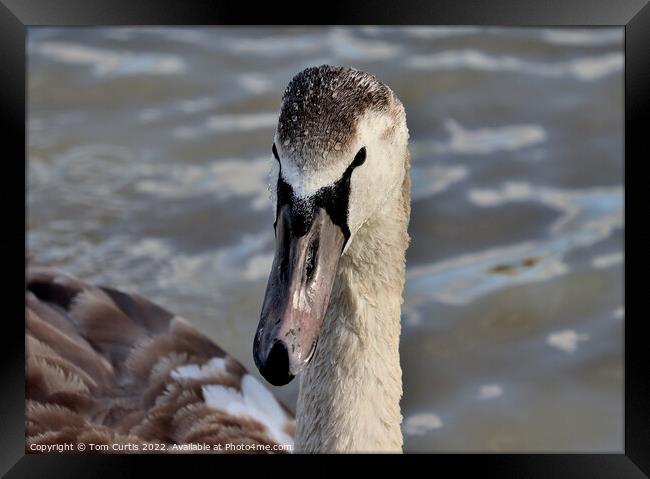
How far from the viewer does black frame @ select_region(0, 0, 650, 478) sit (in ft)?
8.67

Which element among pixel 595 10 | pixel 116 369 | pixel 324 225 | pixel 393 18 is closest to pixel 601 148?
pixel 595 10

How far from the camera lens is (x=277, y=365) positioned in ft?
6.33

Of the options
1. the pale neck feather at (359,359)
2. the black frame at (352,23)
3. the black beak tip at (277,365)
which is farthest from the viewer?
the black frame at (352,23)

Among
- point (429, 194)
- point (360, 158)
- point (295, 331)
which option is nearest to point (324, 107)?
point (360, 158)

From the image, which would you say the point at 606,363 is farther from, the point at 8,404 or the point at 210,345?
the point at 8,404

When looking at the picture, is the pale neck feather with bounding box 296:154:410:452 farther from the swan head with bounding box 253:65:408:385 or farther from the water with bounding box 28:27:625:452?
the water with bounding box 28:27:625:452

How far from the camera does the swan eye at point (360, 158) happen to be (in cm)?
204

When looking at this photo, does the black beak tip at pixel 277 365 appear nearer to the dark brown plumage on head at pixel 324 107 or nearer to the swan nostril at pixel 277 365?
the swan nostril at pixel 277 365

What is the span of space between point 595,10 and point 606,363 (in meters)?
1.17

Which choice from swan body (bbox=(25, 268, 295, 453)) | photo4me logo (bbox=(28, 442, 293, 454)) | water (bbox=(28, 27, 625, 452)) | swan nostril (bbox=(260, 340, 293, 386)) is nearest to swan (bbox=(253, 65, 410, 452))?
swan nostril (bbox=(260, 340, 293, 386))

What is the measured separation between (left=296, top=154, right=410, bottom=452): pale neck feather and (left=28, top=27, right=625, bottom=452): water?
0.80m

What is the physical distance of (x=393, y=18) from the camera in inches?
104

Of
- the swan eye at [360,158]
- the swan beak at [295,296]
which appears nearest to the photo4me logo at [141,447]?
the swan beak at [295,296]

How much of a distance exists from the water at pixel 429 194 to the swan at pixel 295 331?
1.51 ft
